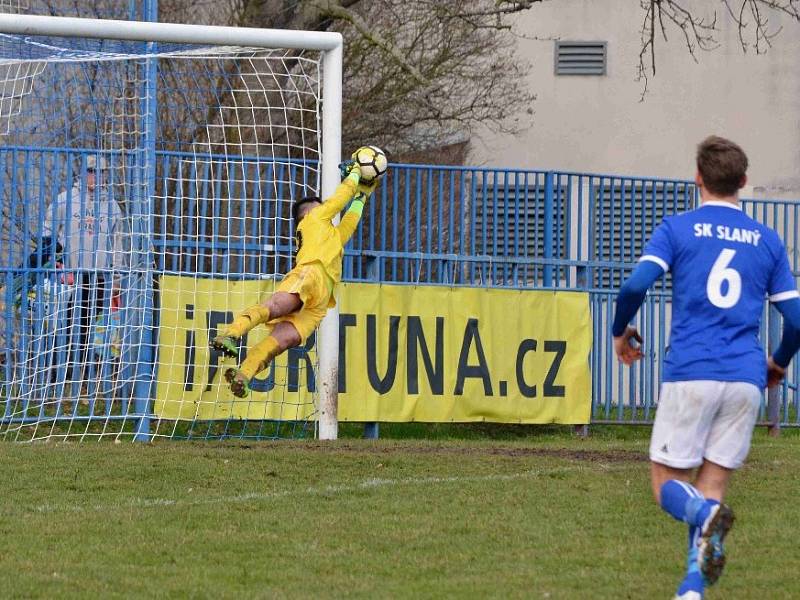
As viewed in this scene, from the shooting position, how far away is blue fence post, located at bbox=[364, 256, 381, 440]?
470 inches

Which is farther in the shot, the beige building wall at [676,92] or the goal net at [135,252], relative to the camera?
the beige building wall at [676,92]

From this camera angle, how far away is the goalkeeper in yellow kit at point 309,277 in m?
10.2

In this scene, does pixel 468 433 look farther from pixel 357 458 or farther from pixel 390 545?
pixel 390 545

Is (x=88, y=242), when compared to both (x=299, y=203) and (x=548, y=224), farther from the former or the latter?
(x=548, y=224)

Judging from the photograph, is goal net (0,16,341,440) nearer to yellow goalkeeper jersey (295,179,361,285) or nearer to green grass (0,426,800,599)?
yellow goalkeeper jersey (295,179,361,285)

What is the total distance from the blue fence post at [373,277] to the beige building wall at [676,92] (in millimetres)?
10315

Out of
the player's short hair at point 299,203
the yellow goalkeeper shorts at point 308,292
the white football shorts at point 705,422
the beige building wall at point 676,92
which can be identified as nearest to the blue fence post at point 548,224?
the player's short hair at point 299,203

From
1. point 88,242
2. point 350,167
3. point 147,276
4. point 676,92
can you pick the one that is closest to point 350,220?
point 350,167

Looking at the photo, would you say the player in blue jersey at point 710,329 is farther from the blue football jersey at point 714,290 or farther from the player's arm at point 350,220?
the player's arm at point 350,220

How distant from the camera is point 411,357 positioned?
1196cm

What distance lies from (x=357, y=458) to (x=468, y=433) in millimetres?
3156

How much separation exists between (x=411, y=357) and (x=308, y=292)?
1806mm

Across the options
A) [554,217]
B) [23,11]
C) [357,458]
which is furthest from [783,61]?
[357,458]

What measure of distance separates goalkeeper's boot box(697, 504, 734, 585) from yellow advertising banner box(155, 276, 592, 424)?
6597 mm
